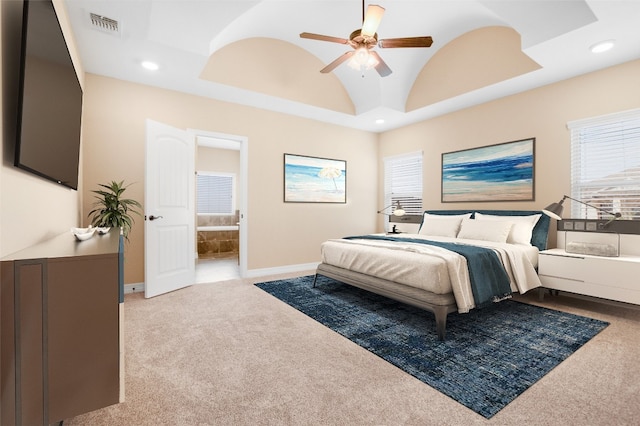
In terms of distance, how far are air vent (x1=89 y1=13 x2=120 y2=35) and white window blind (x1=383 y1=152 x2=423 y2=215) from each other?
4.64 m

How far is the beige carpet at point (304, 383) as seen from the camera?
1568 mm

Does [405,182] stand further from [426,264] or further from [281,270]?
[426,264]

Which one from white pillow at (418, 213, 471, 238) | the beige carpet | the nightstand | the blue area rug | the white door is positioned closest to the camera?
the beige carpet

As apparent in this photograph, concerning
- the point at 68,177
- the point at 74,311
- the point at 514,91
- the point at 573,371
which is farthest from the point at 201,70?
the point at 573,371

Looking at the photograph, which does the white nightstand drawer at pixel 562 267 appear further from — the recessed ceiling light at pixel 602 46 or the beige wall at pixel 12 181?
the beige wall at pixel 12 181

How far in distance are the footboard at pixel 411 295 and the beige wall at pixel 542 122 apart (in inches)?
97.7

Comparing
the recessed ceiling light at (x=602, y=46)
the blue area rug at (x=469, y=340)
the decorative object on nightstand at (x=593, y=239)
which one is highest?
the recessed ceiling light at (x=602, y=46)

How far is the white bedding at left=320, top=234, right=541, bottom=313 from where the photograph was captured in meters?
2.54

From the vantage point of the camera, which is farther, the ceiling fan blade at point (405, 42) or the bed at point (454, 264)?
the ceiling fan blade at point (405, 42)

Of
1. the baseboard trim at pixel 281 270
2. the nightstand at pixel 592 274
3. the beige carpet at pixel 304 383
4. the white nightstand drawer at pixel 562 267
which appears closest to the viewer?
the beige carpet at pixel 304 383

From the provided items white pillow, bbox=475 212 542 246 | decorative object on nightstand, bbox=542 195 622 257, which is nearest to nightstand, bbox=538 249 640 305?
decorative object on nightstand, bbox=542 195 622 257

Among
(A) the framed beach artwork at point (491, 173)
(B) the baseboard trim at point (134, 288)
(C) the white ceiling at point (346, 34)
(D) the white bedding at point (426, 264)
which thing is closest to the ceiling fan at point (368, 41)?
(C) the white ceiling at point (346, 34)

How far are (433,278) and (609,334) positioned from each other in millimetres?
1539

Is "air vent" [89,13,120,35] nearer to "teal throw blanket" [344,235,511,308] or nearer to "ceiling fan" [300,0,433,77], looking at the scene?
"ceiling fan" [300,0,433,77]
